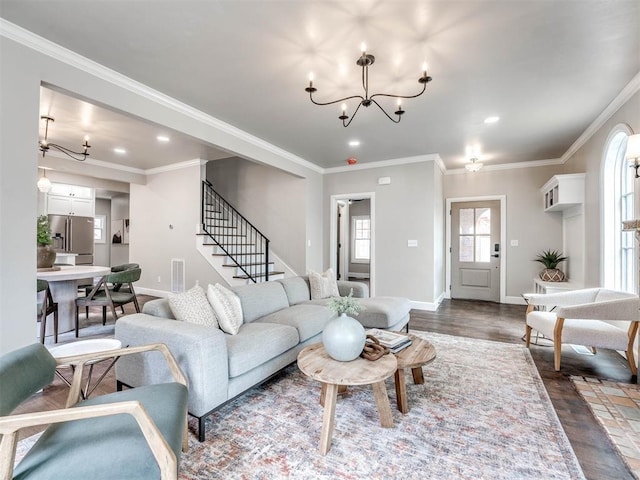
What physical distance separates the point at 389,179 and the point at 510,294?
326cm

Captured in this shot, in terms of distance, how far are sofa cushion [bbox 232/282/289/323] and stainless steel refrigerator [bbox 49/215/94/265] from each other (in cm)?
571

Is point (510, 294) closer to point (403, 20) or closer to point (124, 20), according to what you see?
point (403, 20)

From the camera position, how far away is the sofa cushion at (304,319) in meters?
2.82

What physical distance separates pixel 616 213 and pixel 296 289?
12.9 ft

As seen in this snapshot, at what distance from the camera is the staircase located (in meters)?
5.64

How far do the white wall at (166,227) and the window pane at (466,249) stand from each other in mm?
4869

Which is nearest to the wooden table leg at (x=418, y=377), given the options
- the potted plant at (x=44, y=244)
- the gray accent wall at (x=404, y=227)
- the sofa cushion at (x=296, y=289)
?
the sofa cushion at (x=296, y=289)

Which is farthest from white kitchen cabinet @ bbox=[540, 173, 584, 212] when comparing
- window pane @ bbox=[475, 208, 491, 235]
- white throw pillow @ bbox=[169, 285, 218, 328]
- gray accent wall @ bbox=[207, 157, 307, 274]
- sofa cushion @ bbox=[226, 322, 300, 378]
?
white throw pillow @ bbox=[169, 285, 218, 328]

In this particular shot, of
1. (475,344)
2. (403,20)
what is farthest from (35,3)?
(475,344)

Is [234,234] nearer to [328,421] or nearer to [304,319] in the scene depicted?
[304,319]

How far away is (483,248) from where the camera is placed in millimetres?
6273

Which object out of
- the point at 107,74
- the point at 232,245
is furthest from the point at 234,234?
the point at 107,74

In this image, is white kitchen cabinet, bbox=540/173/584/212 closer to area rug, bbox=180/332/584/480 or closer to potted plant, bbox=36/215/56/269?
area rug, bbox=180/332/584/480

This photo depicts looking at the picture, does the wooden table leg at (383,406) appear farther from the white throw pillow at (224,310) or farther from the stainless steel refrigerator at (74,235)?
the stainless steel refrigerator at (74,235)
